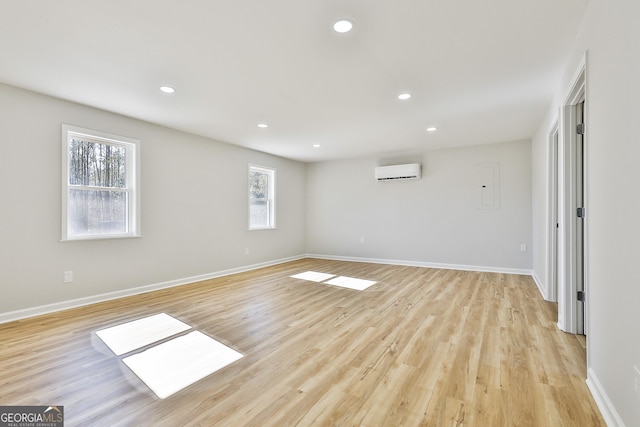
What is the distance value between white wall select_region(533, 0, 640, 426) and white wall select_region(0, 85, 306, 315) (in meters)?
4.75

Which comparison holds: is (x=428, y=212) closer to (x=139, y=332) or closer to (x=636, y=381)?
(x=636, y=381)

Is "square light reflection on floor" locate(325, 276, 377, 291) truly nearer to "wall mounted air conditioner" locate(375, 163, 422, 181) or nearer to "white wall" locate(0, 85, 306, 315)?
"white wall" locate(0, 85, 306, 315)

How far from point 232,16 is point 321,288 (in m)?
3.43

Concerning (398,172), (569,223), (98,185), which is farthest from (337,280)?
(98,185)

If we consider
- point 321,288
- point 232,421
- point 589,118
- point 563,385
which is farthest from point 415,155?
point 232,421

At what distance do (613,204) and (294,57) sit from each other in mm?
2333

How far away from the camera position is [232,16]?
1.97 m

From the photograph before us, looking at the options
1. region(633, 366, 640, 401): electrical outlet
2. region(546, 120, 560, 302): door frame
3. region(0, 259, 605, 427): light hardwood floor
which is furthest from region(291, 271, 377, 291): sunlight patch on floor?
region(633, 366, 640, 401): electrical outlet

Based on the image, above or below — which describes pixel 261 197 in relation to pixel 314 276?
above

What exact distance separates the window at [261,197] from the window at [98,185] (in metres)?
2.24

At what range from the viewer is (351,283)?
4.64 metres

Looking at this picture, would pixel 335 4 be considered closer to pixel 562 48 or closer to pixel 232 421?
pixel 562 48

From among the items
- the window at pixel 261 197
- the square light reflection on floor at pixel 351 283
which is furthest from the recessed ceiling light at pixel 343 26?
the window at pixel 261 197

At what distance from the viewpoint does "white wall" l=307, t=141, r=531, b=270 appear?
534 cm
